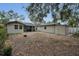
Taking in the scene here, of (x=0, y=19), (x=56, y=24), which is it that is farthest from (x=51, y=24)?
(x=0, y=19)

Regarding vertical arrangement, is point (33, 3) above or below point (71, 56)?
above

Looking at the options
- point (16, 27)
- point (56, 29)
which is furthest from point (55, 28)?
point (16, 27)

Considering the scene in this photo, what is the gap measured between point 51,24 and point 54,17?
4.5 inches

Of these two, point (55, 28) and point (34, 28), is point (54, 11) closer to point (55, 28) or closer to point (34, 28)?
point (55, 28)

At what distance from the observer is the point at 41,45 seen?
11352 mm

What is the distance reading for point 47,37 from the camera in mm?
11352

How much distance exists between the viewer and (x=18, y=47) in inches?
446

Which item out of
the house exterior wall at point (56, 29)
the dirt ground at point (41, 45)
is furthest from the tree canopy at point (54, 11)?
the dirt ground at point (41, 45)

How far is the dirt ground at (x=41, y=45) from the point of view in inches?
446

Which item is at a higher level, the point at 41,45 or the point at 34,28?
the point at 34,28

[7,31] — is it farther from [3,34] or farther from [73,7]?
[73,7]

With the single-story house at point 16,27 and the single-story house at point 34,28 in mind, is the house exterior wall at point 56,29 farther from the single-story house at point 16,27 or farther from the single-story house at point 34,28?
the single-story house at point 16,27

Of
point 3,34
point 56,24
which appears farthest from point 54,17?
point 3,34

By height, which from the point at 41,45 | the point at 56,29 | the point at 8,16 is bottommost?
the point at 41,45
